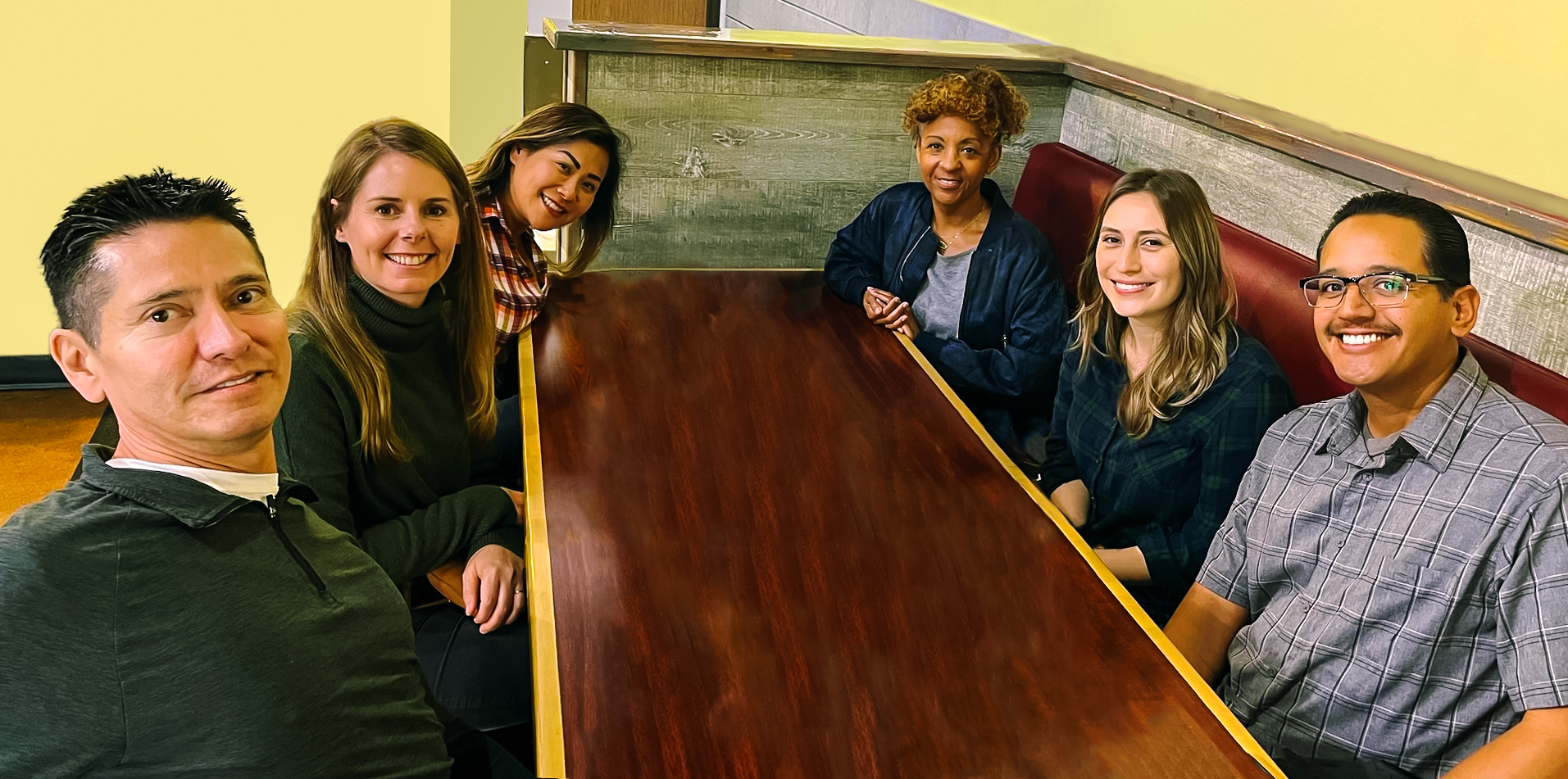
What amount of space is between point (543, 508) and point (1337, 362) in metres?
1.09

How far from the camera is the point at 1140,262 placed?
1994 mm

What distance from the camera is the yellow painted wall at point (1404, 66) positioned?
6.59ft

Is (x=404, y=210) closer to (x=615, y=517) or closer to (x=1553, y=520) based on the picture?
(x=615, y=517)

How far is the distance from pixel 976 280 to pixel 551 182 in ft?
3.09

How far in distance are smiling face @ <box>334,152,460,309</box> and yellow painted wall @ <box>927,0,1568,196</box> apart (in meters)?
1.80

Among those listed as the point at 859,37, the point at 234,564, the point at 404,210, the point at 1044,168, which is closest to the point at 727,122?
the point at 859,37

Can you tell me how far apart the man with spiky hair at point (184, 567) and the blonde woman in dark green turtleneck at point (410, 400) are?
0.39 m

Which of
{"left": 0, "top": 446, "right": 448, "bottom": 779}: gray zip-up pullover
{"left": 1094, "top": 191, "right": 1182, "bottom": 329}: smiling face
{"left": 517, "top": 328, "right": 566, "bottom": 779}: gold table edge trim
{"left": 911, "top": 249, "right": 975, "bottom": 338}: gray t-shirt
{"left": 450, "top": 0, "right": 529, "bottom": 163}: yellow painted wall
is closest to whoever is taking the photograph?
{"left": 0, "top": 446, "right": 448, "bottom": 779}: gray zip-up pullover

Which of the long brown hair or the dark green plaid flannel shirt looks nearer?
the dark green plaid flannel shirt

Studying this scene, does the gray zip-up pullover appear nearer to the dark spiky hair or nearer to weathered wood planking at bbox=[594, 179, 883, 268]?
the dark spiky hair

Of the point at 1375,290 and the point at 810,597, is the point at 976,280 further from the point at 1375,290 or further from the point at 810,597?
the point at 810,597

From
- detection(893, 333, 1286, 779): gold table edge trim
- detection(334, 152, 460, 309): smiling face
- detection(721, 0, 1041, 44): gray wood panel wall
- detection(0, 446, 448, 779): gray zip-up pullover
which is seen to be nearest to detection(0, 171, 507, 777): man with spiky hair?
detection(0, 446, 448, 779): gray zip-up pullover

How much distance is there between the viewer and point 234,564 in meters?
1.19

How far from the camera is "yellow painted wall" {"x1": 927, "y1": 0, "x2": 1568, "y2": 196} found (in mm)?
2010
